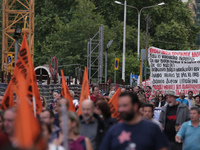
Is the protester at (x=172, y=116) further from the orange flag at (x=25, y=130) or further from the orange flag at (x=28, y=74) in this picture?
the orange flag at (x=25, y=130)

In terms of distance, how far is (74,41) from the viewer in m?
34.7

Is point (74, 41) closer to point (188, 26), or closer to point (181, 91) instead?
point (181, 91)

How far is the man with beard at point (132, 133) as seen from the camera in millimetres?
4840

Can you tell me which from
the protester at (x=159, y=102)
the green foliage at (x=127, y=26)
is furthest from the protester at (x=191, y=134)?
the green foliage at (x=127, y=26)

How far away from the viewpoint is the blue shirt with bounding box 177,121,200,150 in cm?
778

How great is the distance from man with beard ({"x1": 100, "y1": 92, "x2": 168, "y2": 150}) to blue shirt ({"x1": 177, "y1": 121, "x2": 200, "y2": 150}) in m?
2.92

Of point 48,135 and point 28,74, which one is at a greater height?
point 28,74

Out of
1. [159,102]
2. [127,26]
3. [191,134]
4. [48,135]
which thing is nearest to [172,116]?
[191,134]

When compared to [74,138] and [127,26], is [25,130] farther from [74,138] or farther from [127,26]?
[127,26]

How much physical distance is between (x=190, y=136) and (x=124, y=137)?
331 centimetres

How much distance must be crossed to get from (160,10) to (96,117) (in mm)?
44388

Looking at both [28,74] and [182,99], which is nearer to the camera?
[28,74]

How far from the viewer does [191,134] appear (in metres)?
7.98

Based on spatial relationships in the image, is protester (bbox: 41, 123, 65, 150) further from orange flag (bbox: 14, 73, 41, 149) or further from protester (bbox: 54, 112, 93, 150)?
orange flag (bbox: 14, 73, 41, 149)
